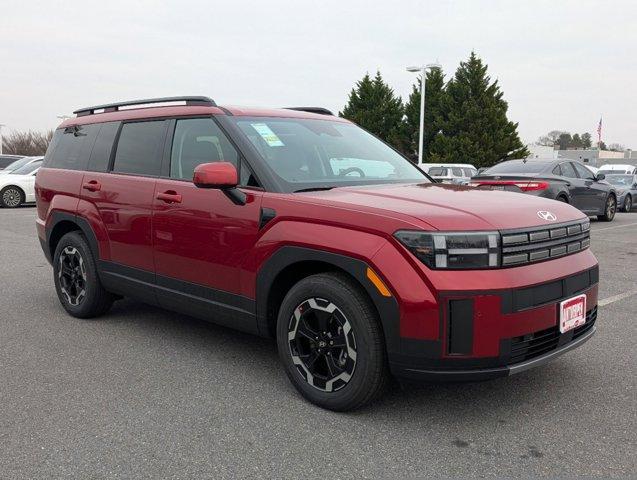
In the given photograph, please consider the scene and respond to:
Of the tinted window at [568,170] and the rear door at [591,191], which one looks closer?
the tinted window at [568,170]

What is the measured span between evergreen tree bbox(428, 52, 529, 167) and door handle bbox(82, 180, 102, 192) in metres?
41.0

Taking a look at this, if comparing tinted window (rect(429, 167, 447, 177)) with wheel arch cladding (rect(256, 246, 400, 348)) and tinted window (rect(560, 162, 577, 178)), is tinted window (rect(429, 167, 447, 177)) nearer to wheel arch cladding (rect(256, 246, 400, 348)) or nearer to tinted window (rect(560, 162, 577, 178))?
tinted window (rect(560, 162, 577, 178))

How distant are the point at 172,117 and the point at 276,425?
2.46m

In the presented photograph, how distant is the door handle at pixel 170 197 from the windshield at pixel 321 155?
660mm

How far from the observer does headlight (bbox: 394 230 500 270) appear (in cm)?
297

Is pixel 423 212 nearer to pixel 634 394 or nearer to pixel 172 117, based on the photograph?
pixel 634 394

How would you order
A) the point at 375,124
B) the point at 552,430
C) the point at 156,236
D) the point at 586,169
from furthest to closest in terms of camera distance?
the point at 375,124, the point at 586,169, the point at 156,236, the point at 552,430

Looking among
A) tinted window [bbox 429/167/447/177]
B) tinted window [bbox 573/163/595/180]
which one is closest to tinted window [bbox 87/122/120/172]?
tinted window [bbox 429/167/447/177]

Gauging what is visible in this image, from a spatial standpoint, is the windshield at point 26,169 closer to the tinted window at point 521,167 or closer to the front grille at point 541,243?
the tinted window at point 521,167

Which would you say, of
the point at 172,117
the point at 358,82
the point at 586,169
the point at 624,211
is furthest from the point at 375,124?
the point at 172,117

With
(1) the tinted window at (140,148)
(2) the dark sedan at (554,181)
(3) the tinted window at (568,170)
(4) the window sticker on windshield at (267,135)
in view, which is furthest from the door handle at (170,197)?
(3) the tinted window at (568,170)

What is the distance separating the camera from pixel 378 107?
47.8 metres

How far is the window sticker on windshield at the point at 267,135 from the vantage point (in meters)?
4.05

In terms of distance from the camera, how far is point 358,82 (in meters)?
48.6
